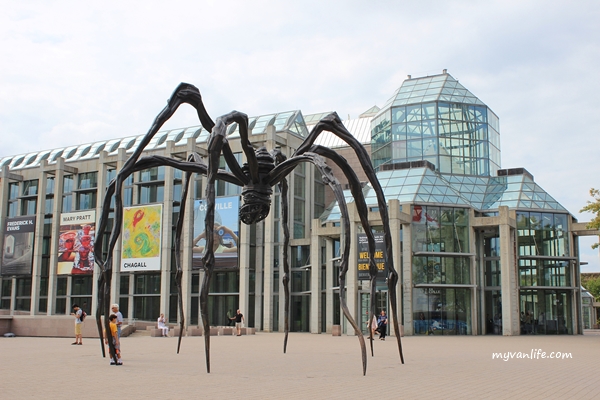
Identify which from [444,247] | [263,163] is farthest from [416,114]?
[263,163]

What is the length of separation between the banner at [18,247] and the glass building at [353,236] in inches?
4.6

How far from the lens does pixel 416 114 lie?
142ft

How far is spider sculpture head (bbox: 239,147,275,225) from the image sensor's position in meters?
10.5

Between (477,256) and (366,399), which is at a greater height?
(477,256)

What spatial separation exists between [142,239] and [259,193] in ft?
125

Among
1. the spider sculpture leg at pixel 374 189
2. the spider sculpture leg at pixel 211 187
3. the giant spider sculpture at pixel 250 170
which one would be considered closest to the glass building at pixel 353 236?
the giant spider sculpture at pixel 250 170

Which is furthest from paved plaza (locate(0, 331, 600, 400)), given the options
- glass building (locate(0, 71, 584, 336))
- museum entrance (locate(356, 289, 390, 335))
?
museum entrance (locate(356, 289, 390, 335))

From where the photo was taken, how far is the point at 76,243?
50.0m

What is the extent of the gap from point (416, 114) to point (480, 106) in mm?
4405

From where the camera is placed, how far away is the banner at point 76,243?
49344mm

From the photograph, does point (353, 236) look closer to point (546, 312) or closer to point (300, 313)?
point (546, 312)

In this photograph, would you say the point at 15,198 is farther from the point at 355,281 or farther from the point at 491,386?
the point at 491,386

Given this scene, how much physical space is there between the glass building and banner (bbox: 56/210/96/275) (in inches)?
4.5

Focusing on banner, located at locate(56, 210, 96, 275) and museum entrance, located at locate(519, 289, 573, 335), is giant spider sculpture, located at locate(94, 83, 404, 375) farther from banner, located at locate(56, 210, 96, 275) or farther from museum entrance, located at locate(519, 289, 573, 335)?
banner, located at locate(56, 210, 96, 275)
